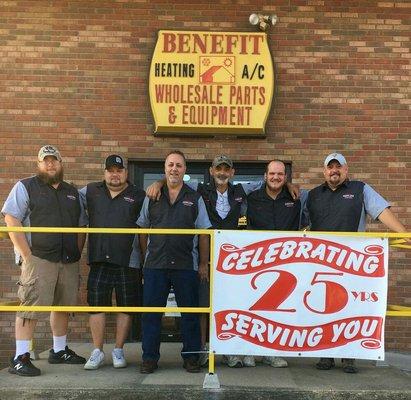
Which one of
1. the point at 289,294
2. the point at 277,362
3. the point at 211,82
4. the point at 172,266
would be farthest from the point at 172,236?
the point at 211,82

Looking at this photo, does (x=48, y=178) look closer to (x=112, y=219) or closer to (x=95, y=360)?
(x=112, y=219)

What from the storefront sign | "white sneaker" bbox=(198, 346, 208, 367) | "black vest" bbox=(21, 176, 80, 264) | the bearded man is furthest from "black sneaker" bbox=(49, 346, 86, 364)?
the storefront sign

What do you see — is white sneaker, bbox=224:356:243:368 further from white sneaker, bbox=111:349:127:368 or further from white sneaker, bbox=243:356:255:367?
white sneaker, bbox=111:349:127:368

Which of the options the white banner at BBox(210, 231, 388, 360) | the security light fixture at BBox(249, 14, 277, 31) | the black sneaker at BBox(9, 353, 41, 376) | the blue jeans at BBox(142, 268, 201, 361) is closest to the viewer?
the white banner at BBox(210, 231, 388, 360)

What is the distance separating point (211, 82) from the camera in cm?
677

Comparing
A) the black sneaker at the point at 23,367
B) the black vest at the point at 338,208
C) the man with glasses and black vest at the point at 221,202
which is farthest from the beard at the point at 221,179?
the black sneaker at the point at 23,367

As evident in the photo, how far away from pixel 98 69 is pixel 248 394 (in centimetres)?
451

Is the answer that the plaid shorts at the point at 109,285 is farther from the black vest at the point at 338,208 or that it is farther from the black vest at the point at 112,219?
the black vest at the point at 338,208

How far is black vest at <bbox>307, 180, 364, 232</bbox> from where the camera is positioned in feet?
16.1

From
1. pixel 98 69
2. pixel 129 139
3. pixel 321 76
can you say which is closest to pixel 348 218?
pixel 321 76

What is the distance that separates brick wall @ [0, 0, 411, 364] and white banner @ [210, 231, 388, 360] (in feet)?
8.47

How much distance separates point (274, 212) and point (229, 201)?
1.40ft

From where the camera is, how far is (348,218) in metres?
4.89

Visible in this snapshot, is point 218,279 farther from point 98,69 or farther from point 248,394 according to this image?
point 98,69
